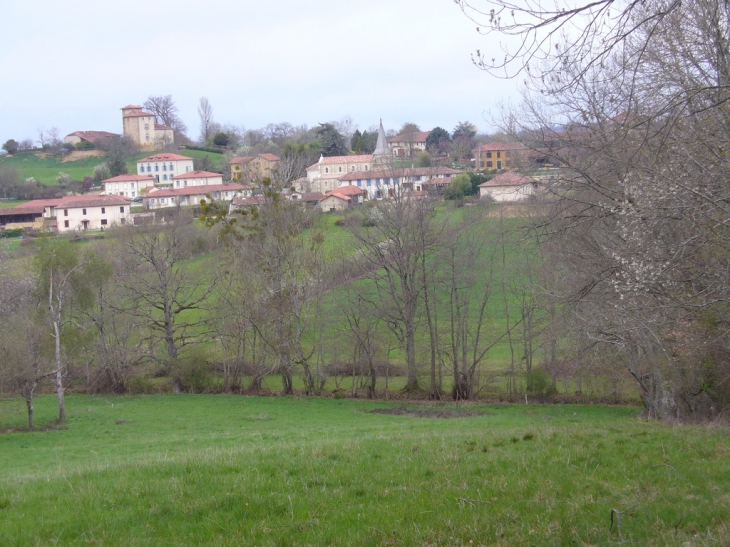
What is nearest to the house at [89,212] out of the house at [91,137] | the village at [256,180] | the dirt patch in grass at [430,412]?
the village at [256,180]

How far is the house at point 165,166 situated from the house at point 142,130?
25.1 metres

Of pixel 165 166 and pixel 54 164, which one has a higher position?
pixel 54 164

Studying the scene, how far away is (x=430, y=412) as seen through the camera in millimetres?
26453

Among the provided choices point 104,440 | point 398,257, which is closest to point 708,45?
point 104,440

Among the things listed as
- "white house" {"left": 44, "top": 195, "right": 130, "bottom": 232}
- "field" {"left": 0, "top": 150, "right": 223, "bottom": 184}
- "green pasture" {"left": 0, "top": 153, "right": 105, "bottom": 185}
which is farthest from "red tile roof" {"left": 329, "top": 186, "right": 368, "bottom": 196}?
"green pasture" {"left": 0, "top": 153, "right": 105, "bottom": 185}

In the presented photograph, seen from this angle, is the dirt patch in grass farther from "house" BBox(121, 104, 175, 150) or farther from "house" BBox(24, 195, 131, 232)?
"house" BBox(121, 104, 175, 150)

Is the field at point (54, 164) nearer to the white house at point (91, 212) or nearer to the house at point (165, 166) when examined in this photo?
the house at point (165, 166)

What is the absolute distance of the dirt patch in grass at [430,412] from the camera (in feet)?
82.9

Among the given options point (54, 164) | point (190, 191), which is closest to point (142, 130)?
point (54, 164)

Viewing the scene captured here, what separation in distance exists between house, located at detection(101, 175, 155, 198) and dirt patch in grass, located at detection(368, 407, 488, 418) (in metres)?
87.5

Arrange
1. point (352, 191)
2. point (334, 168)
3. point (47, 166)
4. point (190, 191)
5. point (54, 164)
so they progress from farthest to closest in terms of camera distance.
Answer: point (54, 164) < point (47, 166) < point (334, 168) < point (190, 191) < point (352, 191)

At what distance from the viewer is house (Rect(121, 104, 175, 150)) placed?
477 feet

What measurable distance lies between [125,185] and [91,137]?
4703 centimetres

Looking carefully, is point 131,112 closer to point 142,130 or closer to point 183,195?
point 142,130
